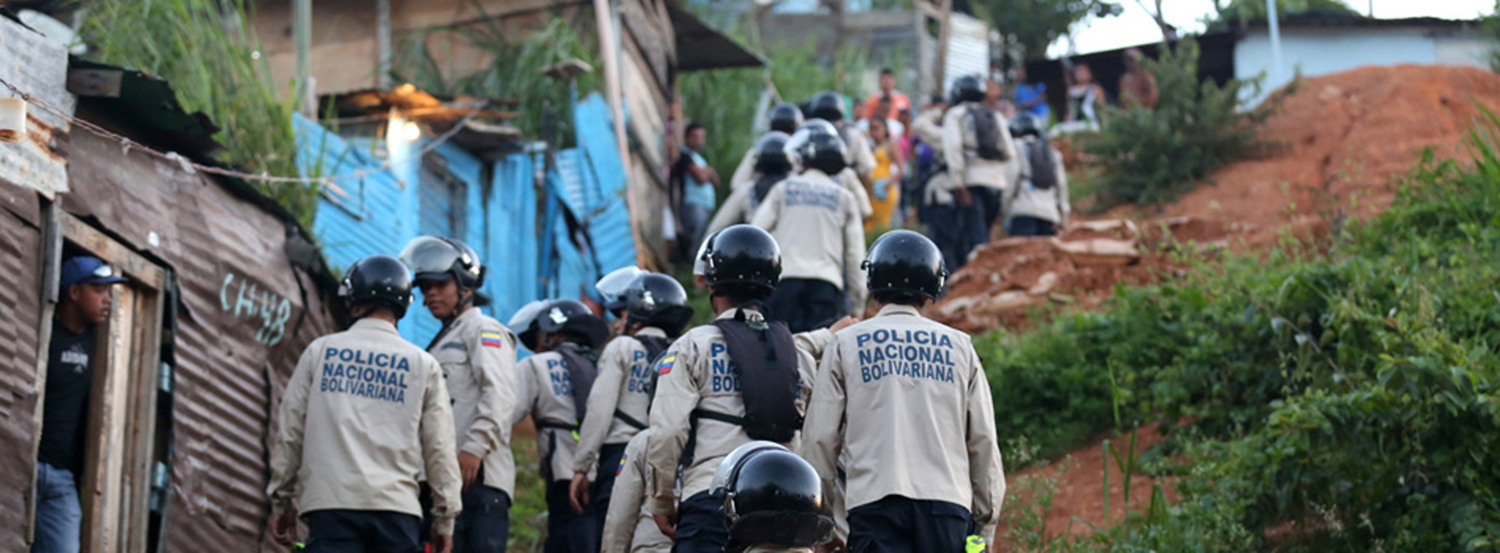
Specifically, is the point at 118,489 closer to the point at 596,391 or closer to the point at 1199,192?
the point at 596,391

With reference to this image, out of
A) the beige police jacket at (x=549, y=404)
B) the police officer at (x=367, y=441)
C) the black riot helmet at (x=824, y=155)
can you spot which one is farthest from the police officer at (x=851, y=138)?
the police officer at (x=367, y=441)

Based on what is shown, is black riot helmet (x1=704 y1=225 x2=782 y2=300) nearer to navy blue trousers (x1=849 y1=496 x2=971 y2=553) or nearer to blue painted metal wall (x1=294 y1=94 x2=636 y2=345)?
navy blue trousers (x1=849 y1=496 x2=971 y2=553)

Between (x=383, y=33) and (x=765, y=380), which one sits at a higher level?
(x=383, y=33)

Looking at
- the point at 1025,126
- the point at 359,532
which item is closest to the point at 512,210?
A: the point at 1025,126

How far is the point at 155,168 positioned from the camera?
813 centimetres

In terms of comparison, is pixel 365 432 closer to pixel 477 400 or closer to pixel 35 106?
pixel 477 400

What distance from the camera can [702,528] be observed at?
20.4 ft

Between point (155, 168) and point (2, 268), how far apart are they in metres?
1.42

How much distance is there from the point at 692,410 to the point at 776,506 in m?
1.63

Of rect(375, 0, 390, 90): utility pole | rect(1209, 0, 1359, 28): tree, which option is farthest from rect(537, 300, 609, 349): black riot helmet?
rect(1209, 0, 1359, 28): tree

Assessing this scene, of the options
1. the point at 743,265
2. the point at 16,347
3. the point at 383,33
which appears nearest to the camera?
the point at 743,265

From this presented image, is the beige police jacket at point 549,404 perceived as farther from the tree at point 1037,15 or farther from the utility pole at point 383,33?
the tree at point 1037,15

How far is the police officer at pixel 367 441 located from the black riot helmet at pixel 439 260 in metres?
0.75

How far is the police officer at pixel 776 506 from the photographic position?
189 inches
